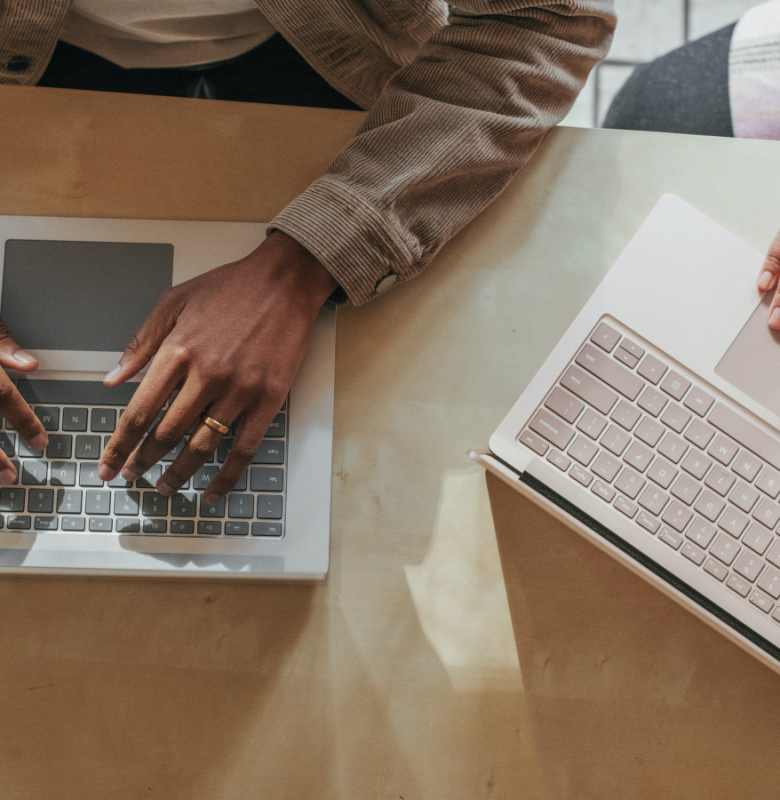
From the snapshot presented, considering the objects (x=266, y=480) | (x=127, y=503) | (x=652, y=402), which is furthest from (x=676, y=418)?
(x=127, y=503)

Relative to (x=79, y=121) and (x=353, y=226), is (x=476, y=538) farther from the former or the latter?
(x=79, y=121)

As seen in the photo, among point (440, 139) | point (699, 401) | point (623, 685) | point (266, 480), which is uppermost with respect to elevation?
point (440, 139)

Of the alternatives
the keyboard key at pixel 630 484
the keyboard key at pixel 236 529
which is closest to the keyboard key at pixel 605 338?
the keyboard key at pixel 630 484

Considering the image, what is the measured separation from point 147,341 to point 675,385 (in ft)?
1.40

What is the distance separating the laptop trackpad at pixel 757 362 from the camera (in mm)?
517

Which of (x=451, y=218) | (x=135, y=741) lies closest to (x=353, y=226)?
(x=451, y=218)

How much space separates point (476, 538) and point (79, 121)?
507 mm

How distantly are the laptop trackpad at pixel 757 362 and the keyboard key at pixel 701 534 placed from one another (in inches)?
4.3

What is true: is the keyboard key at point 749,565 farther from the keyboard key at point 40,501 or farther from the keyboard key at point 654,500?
the keyboard key at point 40,501

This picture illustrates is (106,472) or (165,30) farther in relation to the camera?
(165,30)

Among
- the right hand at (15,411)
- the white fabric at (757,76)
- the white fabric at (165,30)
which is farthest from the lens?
the white fabric at (757,76)

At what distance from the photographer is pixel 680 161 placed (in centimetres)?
60

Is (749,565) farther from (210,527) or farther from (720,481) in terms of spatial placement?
(210,527)

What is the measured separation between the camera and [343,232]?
0.52 m
